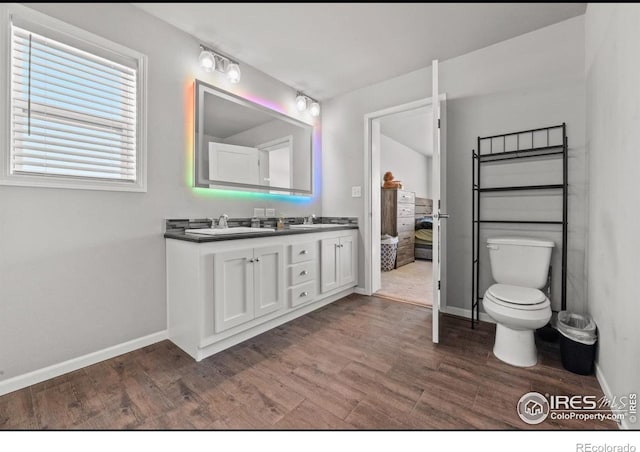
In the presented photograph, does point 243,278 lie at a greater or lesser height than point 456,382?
greater

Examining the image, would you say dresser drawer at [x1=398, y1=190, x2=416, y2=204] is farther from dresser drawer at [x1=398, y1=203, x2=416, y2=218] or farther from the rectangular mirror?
the rectangular mirror

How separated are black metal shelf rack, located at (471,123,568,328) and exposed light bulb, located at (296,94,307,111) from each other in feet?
6.21

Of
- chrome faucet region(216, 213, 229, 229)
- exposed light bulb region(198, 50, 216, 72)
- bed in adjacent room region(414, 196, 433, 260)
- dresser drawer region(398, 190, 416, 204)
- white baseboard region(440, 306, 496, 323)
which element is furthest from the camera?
bed in adjacent room region(414, 196, 433, 260)

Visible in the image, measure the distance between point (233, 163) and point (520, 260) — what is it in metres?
2.51

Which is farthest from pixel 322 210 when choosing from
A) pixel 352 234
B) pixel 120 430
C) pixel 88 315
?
pixel 120 430

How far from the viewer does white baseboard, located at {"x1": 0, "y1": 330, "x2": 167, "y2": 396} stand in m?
1.54

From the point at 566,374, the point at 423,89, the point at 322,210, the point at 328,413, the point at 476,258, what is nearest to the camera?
the point at 328,413

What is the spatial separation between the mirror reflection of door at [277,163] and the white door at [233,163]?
0.30ft

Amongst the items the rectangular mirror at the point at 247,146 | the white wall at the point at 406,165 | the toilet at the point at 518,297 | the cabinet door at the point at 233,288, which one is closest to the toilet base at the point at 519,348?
the toilet at the point at 518,297

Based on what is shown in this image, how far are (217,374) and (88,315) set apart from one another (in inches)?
36.5

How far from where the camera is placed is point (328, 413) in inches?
53.2

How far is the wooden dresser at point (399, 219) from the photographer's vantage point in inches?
196

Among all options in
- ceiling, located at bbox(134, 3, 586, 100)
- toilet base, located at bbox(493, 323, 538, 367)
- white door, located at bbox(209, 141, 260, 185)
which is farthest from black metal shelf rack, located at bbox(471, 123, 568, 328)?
white door, located at bbox(209, 141, 260, 185)

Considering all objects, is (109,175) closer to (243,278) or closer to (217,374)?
(243,278)
